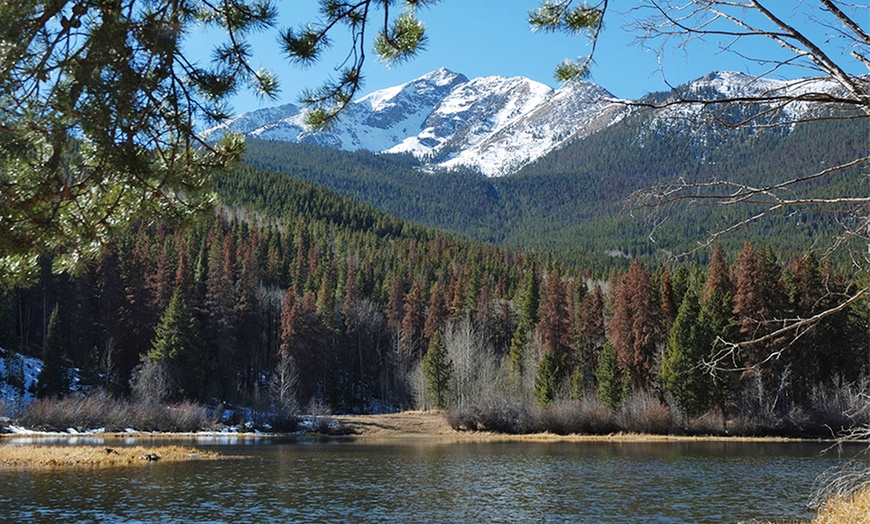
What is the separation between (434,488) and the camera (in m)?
27.0

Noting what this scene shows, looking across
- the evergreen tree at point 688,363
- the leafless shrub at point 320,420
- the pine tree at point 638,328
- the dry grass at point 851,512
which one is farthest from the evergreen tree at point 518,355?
the dry grass at point 851,512

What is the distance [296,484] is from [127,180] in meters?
23.4

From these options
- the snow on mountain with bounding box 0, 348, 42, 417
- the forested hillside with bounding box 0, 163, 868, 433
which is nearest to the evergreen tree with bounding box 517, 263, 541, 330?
the forested hillside with bounding box 0, 163, 868, 433

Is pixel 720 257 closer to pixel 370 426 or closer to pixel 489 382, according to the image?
pixel 489 382

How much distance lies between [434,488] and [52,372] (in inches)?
1771

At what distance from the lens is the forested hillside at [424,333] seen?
55062 millimetres

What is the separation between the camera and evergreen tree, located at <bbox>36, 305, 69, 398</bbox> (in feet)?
194

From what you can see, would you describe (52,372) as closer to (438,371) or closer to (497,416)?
(438,371)

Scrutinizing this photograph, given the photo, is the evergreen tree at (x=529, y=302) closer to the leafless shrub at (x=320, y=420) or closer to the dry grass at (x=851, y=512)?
the leafless shrub at (x=320, y=420)

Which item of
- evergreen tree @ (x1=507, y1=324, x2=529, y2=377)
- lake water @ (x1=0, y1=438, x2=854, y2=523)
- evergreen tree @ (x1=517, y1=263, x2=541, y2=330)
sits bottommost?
lake water @ (x1=0, y1=438, x2=854, y2=523)

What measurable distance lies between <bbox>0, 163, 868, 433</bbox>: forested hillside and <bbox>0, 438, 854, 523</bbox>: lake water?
7.01 meters

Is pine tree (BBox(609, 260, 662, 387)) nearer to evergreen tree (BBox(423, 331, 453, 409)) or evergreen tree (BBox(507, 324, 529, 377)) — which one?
evergreen tree (BBox(507, 324, 529, 377))

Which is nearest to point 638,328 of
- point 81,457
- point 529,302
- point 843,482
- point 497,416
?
point 497,416

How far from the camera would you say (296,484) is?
91.4 feet
